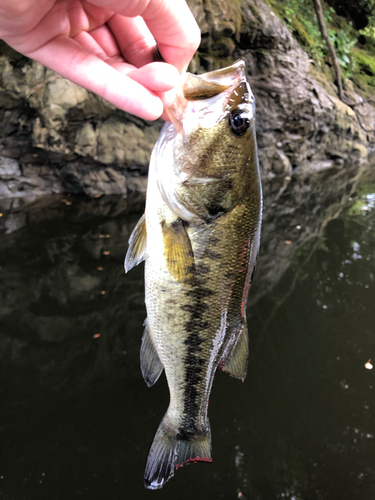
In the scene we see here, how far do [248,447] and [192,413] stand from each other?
4.09 ft

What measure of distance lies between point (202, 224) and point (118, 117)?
5.99 metres

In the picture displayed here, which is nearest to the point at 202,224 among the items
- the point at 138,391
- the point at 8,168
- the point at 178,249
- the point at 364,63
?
the point at 178,249

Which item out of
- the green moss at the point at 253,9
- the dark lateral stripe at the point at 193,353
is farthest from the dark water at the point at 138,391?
the green moss at the point at 253,9

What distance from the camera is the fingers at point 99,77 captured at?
1039mm

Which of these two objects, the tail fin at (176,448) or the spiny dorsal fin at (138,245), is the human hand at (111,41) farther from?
the tail fin at (176,448)

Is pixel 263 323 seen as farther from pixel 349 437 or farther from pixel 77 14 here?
pixel 77 14

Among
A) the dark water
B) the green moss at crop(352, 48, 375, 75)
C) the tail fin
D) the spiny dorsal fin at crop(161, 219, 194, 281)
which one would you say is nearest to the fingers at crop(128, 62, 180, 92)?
the spiny dorsal fin at crop(161, 219, 194, 281)

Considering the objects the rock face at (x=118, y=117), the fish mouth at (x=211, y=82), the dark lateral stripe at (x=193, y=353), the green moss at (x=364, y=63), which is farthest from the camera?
the green moss at (x=364, y=63)

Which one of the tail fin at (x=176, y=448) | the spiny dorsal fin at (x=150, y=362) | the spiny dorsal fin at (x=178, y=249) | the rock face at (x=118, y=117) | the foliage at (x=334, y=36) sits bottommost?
the rock face at (x=118, y=117)

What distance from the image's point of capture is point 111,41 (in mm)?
1337

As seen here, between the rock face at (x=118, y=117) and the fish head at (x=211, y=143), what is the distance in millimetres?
5507

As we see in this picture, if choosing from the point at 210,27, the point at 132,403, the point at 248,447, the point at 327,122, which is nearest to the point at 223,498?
the point at 248,447

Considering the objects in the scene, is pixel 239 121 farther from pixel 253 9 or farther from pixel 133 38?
pixel 253 9

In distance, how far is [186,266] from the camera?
138cm
